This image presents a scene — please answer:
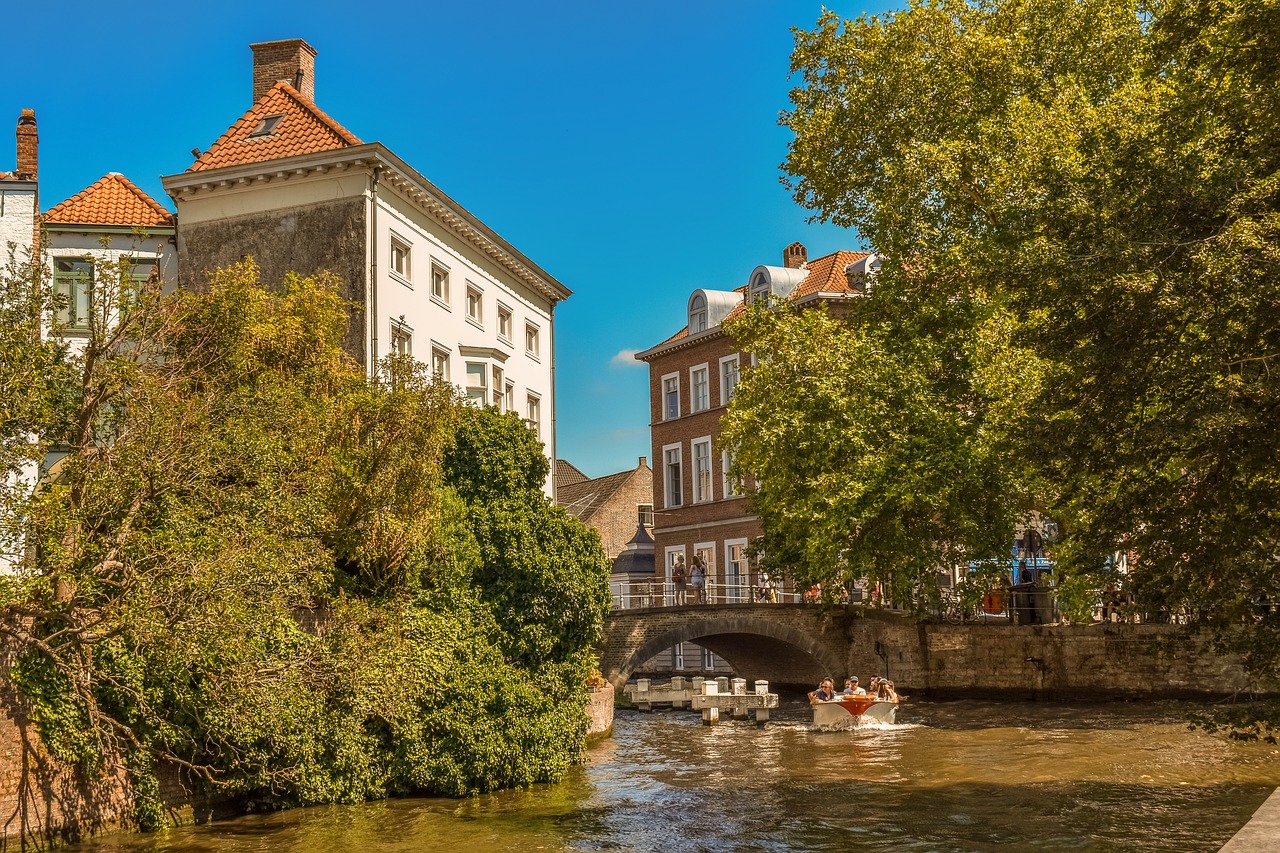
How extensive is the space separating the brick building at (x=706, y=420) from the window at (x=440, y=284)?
19115mm

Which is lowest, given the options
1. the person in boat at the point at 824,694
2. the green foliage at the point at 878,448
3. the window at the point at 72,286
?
the person in boat at the point at 824,694

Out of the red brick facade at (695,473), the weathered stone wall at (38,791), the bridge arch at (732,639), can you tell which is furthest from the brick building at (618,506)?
the weathered stone wall at (38,791)

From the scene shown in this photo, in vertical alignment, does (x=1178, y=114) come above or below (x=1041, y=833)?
above

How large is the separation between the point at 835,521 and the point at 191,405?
17.2 metres

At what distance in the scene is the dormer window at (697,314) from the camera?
181ft

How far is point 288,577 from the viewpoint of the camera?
1872 cm

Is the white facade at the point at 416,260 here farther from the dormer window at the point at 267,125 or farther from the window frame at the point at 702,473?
the window frame at the point at 702,473

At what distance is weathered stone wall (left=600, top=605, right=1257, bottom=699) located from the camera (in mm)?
33500

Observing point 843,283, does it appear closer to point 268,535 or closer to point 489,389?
point 489,389

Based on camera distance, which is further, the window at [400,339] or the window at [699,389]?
the window at [699,389]

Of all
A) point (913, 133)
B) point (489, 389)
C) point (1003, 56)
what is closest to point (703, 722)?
point (489, 389)

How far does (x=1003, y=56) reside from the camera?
104 feet

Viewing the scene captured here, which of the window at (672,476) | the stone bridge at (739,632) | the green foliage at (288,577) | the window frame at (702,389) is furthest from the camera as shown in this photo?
the window at (672,476)

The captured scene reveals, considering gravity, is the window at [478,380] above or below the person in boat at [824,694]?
above
